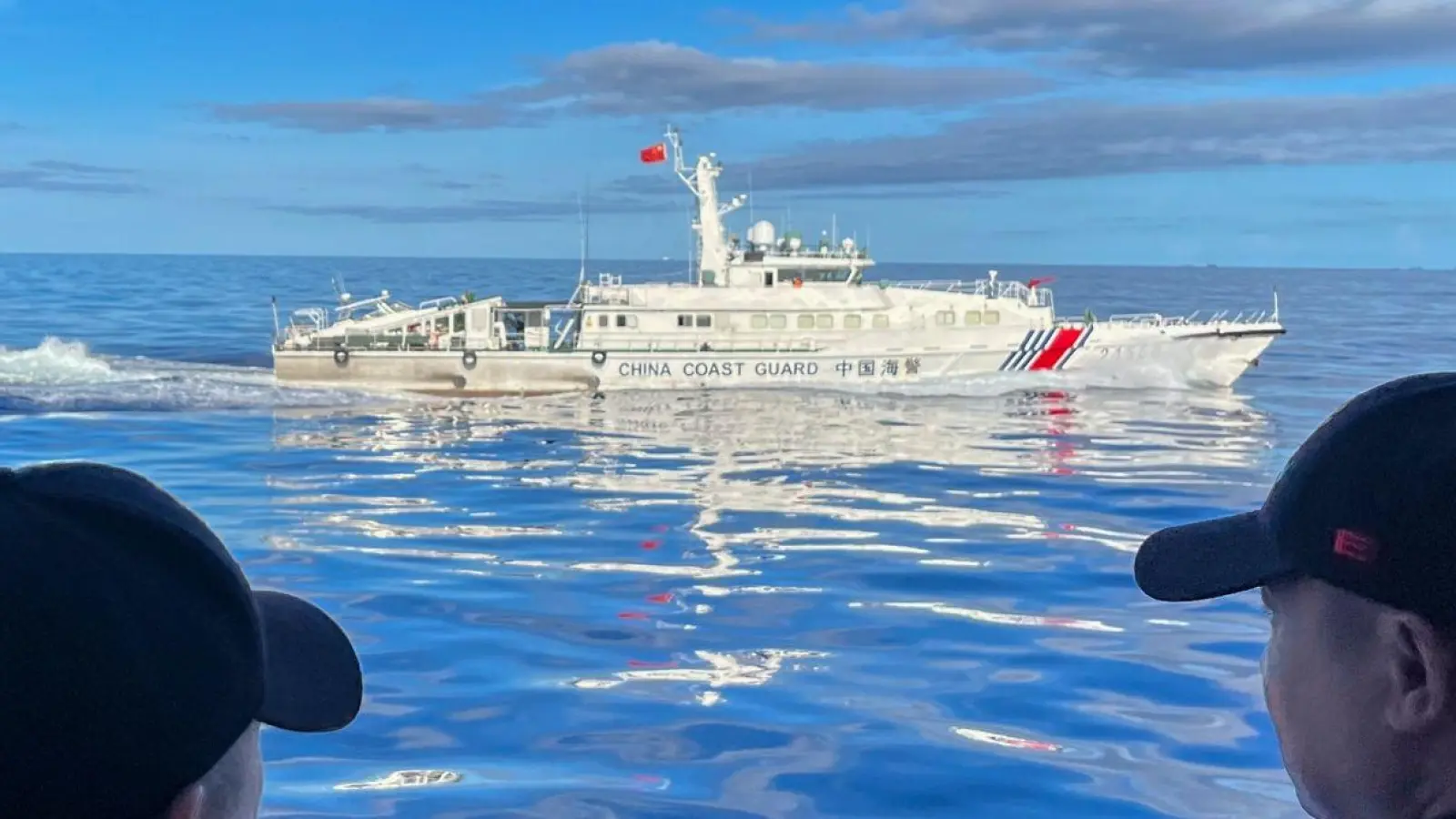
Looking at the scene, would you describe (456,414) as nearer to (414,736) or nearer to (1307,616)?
(414,736)

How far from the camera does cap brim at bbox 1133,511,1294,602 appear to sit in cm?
217

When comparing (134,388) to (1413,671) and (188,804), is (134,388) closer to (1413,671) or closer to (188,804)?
(188,804)

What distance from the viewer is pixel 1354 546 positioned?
76.9 inches

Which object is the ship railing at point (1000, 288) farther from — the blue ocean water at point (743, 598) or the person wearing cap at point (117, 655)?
the person wearing cap at point (117, 655)

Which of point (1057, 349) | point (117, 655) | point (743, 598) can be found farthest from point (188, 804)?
point (1057, 349)

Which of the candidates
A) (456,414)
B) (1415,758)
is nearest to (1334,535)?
(1415,758)

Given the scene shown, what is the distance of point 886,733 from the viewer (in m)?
7.91

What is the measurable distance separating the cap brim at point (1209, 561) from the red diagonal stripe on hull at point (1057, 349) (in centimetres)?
3193

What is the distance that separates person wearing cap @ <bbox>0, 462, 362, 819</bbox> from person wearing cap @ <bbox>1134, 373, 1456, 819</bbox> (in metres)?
1.41

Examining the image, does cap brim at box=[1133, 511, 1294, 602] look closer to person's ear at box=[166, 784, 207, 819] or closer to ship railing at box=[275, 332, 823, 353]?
person's ear at box=[166, 784, 207, 819]

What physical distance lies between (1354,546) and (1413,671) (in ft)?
0.60

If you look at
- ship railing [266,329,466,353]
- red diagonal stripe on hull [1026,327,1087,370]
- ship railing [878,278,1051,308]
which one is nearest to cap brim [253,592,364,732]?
red diagonal stripe on hull [1026,327,1087,370]

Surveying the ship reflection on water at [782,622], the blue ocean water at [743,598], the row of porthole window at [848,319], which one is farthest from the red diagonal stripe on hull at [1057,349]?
the ship reflection on water at [782,622]

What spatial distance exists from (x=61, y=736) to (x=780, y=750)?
20.7 ft
